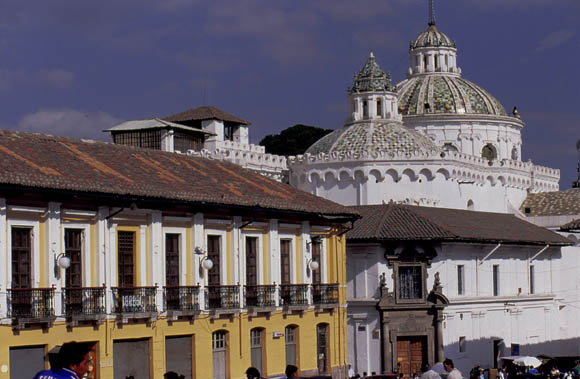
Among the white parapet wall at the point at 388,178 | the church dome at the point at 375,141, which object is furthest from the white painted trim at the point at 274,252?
the church dome at the point at 375,141

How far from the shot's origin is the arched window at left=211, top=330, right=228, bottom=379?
3606 cm

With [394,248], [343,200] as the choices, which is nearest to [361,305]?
[394,248]

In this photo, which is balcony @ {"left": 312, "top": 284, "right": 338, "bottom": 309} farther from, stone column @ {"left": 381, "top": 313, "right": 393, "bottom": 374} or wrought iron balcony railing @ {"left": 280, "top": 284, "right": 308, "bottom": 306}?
stone column @ {"left": 381, "top": 313, "right": 393, "bottom": 374}

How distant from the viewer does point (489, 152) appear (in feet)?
295

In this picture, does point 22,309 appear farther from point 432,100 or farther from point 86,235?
point 432,100

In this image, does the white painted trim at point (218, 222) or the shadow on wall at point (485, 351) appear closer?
the white painted trim at point (218, 222)

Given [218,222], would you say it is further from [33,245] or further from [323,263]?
[33,245]

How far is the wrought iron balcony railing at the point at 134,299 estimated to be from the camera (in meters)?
31.9

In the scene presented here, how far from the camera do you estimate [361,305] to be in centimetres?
5016

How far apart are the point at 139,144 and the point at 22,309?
27.3 m

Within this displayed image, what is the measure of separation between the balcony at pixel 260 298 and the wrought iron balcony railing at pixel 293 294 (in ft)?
2.25

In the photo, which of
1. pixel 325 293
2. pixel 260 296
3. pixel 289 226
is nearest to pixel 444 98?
pixel 325 293

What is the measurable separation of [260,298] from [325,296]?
437 centimetres

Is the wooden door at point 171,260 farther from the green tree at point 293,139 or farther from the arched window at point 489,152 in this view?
the green tree at point 293,139
